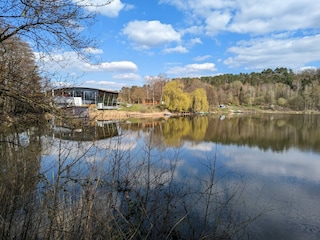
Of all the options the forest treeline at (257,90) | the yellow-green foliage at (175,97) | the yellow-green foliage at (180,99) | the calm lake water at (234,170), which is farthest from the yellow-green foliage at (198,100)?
the calm lake water at (234,170)

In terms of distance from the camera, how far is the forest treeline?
57125 mm

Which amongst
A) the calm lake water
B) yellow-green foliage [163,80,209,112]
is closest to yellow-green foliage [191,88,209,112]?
yellow-green foliage [163,80,209,112]

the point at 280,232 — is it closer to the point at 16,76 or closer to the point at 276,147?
the point at 16,76

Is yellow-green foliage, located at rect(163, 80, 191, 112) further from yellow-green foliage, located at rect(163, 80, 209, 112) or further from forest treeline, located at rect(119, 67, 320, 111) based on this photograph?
forest treeline, located at rect(119, 67, 320, 111)

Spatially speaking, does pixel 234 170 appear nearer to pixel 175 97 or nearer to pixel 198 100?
pixel 175 97

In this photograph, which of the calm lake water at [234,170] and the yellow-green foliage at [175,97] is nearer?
the calm lake water at [234,170]

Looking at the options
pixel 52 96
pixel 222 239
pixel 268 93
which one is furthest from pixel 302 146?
pixel 268 93

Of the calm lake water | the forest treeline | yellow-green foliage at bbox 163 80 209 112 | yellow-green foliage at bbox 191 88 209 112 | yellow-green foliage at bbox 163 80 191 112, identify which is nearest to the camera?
the calm lake water

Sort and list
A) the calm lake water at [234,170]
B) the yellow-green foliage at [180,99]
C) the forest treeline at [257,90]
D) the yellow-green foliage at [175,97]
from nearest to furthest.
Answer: the calm lake water at [234,170], the yellow-green foliage at [175,97], the yellow-green foliage at [180,99], the forest treeline at [257,90]

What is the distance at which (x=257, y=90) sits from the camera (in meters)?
74.7

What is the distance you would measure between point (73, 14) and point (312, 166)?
10.6m

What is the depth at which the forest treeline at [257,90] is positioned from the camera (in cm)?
5712

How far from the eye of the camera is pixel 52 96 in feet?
12.7

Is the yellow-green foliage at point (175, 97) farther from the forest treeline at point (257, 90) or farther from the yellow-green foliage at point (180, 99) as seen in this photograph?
the forest treeline at point (257, 90)
